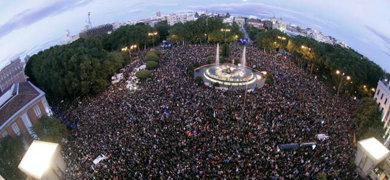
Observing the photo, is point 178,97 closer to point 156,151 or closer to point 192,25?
point 156,151

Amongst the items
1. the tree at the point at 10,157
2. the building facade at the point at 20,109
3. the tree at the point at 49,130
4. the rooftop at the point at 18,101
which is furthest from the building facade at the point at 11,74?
the tree at the point at 10,157

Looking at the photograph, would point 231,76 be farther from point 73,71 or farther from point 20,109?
point 20,109

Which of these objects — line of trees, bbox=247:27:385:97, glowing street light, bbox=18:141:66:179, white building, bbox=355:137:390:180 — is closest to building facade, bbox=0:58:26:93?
line of trees, bbox=247:27:385:97

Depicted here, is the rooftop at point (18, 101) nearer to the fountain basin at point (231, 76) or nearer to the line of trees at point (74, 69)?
the line of trees at point (74, 69)

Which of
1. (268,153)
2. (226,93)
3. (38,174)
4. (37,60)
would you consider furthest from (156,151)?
(37,60)

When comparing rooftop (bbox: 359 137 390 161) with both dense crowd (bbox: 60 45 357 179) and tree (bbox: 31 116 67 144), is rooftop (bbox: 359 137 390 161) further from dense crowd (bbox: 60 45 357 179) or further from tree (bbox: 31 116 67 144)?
tree (bbox: 31 116 67 144)

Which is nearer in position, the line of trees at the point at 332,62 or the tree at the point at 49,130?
the tree at the point at 49,130

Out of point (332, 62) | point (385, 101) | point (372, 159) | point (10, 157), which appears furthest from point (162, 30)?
point (372, 159)
